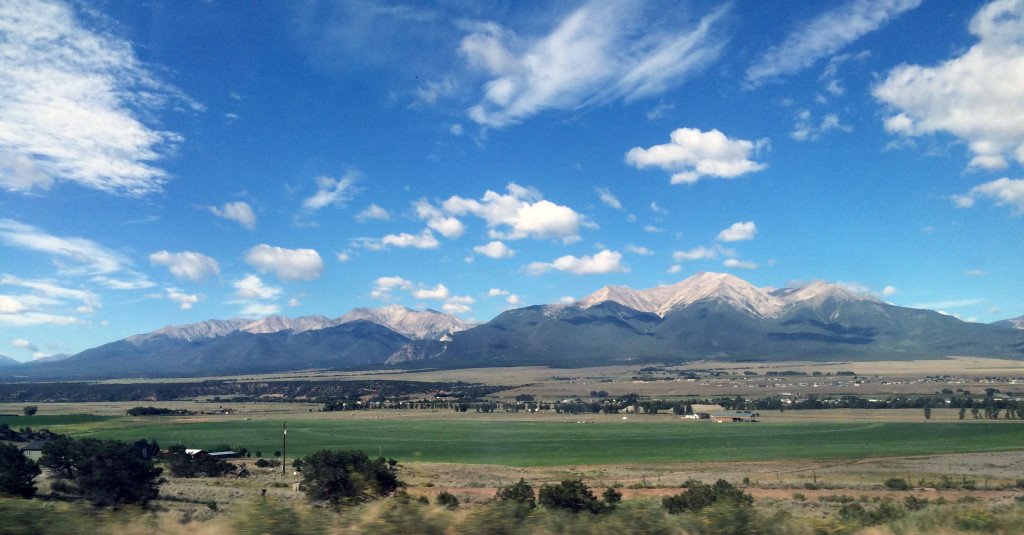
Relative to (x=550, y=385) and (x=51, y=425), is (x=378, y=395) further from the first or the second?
(x=51, y=425)

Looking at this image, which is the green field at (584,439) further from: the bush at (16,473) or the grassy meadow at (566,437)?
the bush at (16,473)

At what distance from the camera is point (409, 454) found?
60.8 metres

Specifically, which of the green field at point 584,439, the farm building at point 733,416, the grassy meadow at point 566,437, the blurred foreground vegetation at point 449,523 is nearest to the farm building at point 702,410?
the farm building at point 733,416

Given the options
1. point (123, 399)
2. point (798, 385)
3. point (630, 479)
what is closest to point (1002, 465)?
point (630, 479)

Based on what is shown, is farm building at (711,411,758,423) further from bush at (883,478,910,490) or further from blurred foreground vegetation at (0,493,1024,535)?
blurred foreground vegetation at (0,493,1024,535)

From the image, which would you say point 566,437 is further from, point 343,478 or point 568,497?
point 343,478

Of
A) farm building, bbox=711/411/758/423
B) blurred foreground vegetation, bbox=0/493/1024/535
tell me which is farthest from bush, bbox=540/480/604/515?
farm building, bbox=711/411/758/423

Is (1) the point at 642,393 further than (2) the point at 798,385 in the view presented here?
No

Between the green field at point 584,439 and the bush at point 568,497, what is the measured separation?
27.3 m

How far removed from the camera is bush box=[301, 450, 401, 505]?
23156 mm

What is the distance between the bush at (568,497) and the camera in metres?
23.8

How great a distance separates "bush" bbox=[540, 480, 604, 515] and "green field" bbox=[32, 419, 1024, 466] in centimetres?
2734

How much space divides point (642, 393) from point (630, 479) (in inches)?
4157

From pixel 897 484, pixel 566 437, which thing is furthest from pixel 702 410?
pixel 897 484
